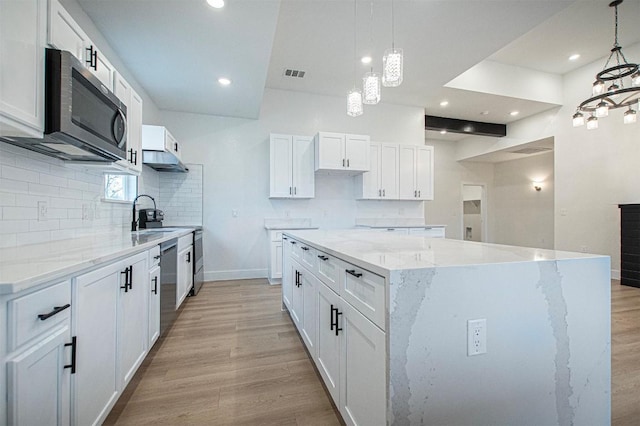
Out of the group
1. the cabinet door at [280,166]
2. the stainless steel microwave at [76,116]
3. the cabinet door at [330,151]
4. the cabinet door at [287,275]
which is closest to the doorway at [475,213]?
the cabinet door at [330,151]

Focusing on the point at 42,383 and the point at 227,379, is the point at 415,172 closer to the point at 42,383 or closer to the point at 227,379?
the point at 227,379

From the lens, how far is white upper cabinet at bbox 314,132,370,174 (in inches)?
173

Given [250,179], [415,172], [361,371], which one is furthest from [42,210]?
[415,172]

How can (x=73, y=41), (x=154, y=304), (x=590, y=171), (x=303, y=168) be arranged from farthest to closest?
1. (x=590, y=171)
2. (x=303, y=168)
3. (x=154, y=304)
4. (x=73, y=41)

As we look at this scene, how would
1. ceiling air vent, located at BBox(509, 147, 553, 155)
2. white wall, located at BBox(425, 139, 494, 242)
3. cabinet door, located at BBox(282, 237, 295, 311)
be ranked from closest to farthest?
cabinet door, located at BBox(282, 237, 295, 311) → ceiling air vent, located at BBox(509, 147, 553, 155) → white wall, located at BBox(425, 139, 494, 242)

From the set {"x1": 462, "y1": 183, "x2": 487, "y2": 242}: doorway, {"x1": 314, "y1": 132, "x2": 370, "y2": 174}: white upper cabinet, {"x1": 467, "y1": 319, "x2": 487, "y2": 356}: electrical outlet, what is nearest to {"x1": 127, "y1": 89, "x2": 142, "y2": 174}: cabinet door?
{"x1": 314, "y1": 132, "x2": 370, "y2": 174}: white upper cabinet

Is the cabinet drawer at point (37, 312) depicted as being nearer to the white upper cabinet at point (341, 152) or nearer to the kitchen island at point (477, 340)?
the kitchen island at point (477, 340)

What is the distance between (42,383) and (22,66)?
1.33m

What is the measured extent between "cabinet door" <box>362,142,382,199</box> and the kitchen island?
372 cm

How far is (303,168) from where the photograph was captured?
4.55 metres

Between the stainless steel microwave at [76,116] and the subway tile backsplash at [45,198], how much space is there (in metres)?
0.10

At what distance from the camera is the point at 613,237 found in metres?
4.56

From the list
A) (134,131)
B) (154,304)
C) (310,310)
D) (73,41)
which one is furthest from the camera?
(134,131)

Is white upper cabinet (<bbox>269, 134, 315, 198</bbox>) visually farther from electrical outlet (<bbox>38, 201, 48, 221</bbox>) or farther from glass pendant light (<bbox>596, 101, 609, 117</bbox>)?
glass pendant light (<bbox>596, 101, 609, 117</bbox>)
